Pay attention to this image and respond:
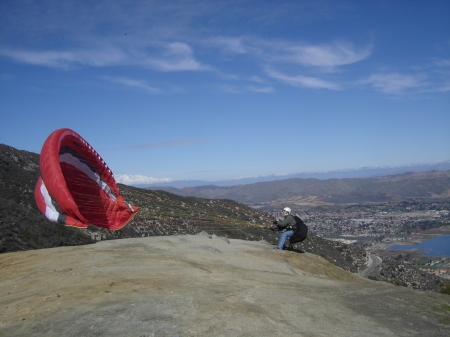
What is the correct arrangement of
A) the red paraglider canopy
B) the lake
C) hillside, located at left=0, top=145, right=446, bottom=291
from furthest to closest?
1. the lake
2. hillside, located at left=0, top=145, right=446, bottom=291
3. the red paraglider canopy

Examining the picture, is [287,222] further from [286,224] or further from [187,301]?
[187,301]

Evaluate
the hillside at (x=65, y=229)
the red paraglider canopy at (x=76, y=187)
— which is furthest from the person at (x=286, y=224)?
the red paraglider canopy at (x=76, y=187)

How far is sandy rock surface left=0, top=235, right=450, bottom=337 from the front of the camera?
5.36m

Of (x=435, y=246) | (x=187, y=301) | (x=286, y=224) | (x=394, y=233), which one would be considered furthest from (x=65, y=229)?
(x=394, y=233)

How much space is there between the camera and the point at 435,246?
6988cm

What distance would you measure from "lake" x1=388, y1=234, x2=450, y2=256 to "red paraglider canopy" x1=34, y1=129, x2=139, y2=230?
212 ft

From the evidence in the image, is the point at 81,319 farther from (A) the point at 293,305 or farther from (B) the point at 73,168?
(B) the point at 73,168

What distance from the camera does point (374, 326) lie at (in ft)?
19.9

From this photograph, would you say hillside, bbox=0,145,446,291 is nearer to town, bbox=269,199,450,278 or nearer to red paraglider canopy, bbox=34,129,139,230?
red paraglider canopy, bbox=34,129,139,230

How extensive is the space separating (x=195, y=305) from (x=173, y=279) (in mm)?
2214

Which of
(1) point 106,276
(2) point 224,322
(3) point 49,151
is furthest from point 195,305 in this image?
(3) point 49,151

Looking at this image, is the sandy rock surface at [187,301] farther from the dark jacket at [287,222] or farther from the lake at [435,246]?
the lake at [435,246]

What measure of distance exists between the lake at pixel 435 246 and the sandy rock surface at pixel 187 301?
64.8 metres

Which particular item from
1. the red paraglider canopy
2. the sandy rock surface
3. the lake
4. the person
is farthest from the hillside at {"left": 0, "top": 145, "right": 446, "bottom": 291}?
the lake
